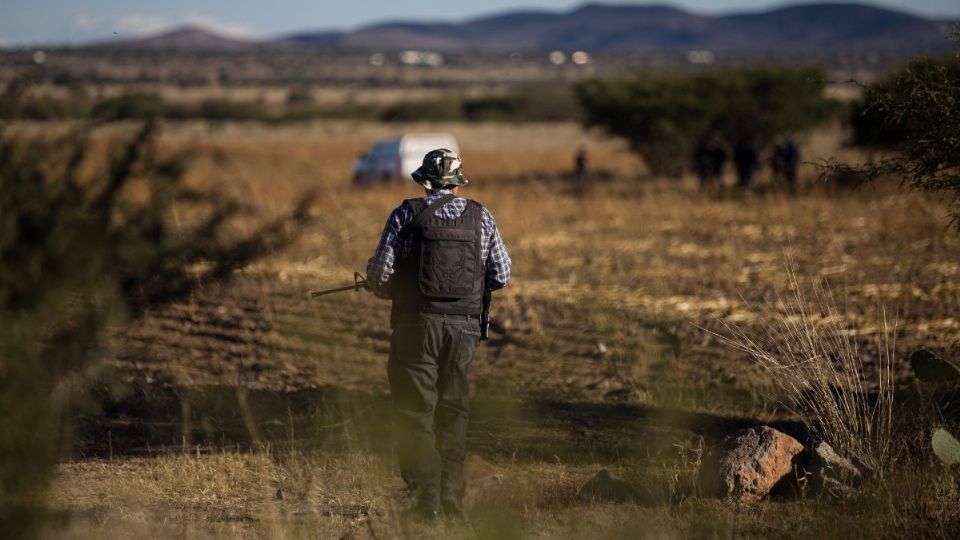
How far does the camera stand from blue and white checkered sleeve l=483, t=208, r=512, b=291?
595 cm

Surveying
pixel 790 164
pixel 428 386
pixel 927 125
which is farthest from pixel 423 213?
pixel 790 164

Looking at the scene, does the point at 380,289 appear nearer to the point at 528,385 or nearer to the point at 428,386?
the point at 428,386

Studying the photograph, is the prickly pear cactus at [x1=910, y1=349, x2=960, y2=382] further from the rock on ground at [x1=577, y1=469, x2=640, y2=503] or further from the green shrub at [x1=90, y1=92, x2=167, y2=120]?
the green shrub at [x1=90, y1=92, x2=167, y2=120]

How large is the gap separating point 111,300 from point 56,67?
2249mm

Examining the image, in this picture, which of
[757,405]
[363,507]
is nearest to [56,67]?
[363,507]

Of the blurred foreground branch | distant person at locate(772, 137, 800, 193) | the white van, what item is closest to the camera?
the blurred foreground branch

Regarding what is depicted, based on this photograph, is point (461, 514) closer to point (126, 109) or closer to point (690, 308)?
point (126, 109)

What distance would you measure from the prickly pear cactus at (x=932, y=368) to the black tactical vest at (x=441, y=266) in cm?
264

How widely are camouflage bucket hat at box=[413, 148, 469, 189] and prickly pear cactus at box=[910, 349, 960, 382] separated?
2848 millimetres

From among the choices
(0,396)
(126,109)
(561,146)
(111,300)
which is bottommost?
(561,146)

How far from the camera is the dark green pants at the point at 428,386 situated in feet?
18.9

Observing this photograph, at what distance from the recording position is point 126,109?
3.97 metres

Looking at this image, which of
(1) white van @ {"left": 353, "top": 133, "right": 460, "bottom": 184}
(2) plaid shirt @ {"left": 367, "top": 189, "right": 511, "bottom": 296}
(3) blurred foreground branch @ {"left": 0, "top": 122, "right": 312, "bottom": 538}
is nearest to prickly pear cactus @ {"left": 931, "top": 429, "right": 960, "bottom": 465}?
(2) plaid shirt @ {"left": 367, "top": 189, "right": 511, "bottom": 296}

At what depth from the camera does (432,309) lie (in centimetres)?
575
